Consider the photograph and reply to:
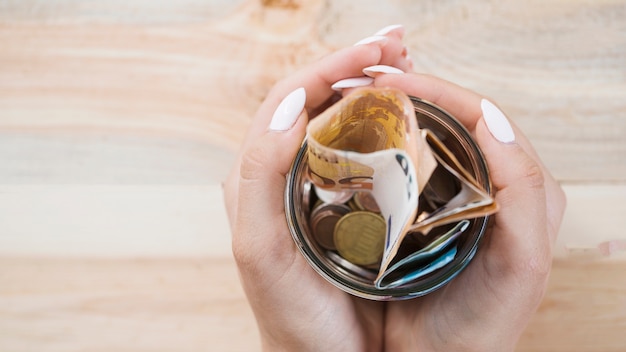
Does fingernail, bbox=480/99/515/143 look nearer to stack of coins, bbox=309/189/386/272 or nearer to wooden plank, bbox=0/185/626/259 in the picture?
stack of coins, bbox=309/189/386/272

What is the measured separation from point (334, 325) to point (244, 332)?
181mm

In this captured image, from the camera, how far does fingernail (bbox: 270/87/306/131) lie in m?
0.42

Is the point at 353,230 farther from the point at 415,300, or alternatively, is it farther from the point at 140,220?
the point at 140,220

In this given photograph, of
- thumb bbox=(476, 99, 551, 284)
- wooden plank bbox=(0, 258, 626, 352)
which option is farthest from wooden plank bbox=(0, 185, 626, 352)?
thumb bbox=(476, 99, 551, 284)

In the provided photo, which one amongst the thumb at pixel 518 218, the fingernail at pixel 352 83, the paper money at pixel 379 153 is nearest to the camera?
the paper money at pixel 379 153

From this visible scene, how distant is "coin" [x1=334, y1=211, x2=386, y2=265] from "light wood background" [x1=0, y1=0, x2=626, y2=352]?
0.19 meters

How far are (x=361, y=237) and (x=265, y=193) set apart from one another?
12 cm

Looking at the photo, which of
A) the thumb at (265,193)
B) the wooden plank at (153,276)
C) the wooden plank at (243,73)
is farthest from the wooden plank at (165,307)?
the thumb at (265,193)

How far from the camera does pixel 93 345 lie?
2.07 ft

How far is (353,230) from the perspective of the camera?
18.8 inches

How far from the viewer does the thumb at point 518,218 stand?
389 millimetres

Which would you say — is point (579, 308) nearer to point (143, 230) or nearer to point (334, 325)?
point (334, 325)

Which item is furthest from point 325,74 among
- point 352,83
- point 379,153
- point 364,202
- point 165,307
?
point 165,307

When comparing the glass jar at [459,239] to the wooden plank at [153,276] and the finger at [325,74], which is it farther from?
the wooden plank at [153,276]
